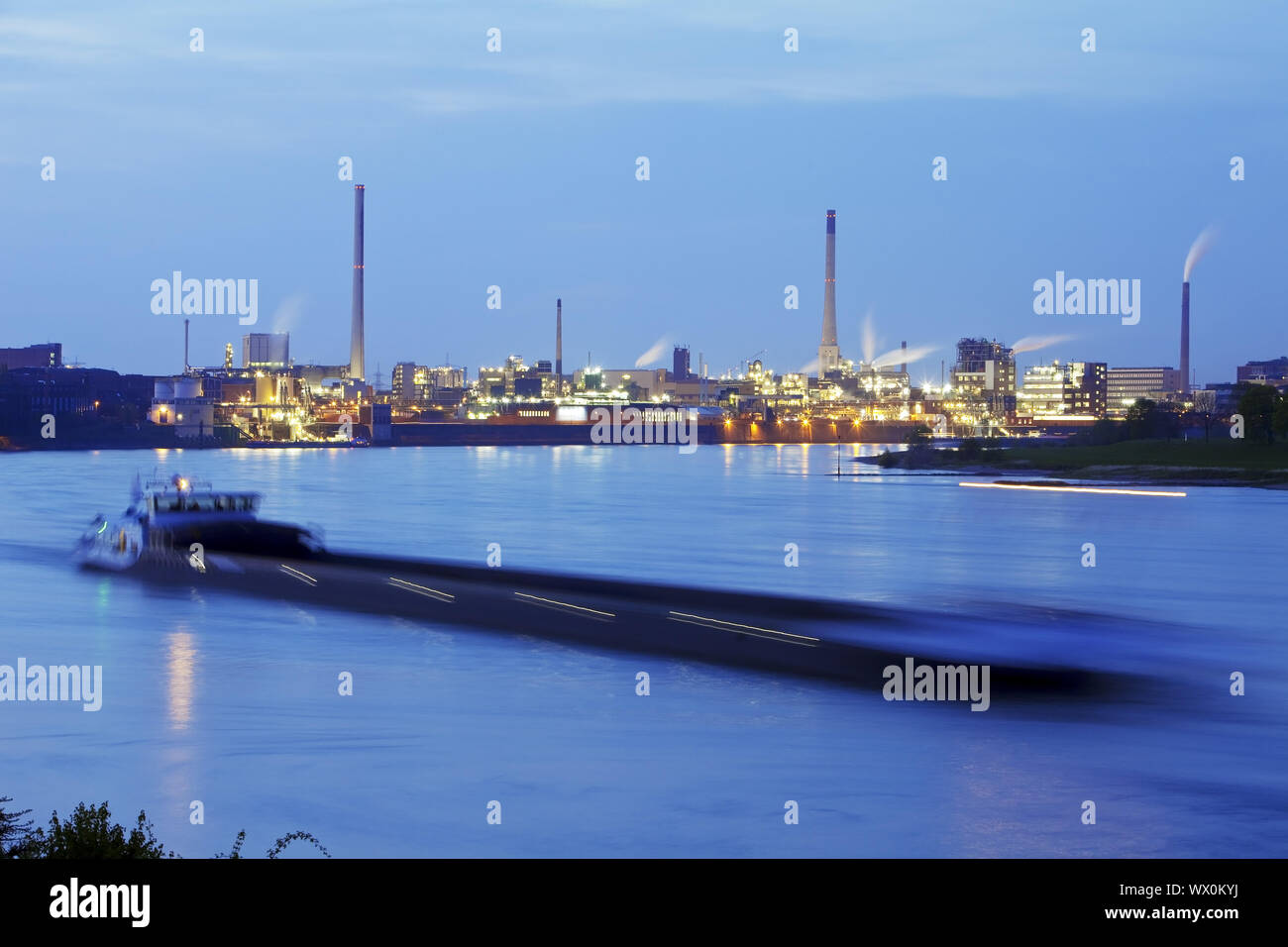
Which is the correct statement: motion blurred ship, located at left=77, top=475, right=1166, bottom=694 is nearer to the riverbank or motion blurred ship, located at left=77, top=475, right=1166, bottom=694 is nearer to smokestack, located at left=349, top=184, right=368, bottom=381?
the riverbank

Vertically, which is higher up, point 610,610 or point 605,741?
point 610,610

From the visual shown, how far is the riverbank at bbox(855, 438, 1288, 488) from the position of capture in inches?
3374

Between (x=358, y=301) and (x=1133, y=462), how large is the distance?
110 m

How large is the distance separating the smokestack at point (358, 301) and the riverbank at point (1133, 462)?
8100 cm

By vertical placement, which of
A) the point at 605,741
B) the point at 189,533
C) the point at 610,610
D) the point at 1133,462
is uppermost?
the point at 1133,462

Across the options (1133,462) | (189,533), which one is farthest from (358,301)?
(189,533)

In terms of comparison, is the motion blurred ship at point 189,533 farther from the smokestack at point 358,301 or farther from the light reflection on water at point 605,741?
the smokestack at point 358,301

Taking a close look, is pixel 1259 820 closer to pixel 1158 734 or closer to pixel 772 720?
pixel 1158 734

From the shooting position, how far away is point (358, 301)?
178875 millimetres

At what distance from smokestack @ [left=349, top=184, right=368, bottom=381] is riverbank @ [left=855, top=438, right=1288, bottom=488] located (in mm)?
80995

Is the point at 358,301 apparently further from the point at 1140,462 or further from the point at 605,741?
the point at 605,741

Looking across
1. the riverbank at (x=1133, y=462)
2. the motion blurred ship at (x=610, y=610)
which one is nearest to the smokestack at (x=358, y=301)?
the riverbank at (x=1133, y=462)

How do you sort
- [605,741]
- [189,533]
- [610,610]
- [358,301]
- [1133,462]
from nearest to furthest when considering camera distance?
[605,741]
[610,610]
[189,533]
[1133,462]
[358,301]
